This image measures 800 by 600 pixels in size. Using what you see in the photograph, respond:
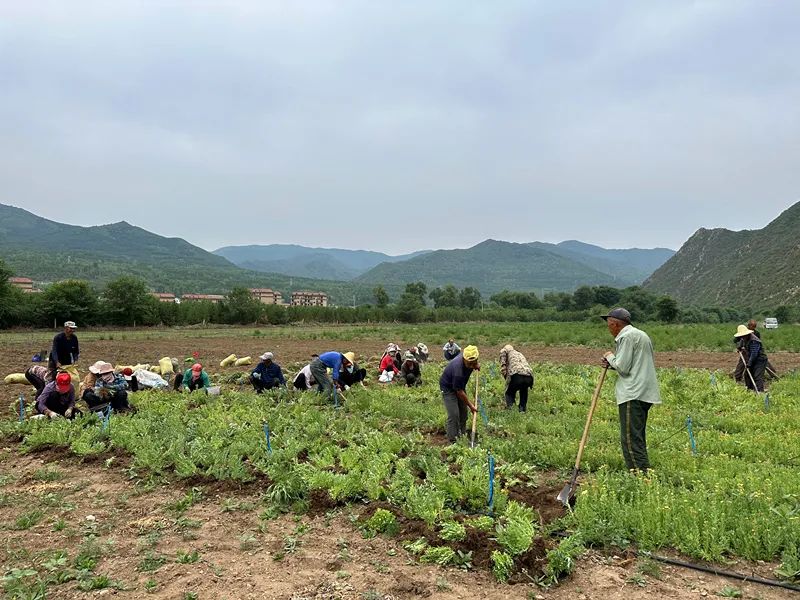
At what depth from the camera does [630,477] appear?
19.0 feet

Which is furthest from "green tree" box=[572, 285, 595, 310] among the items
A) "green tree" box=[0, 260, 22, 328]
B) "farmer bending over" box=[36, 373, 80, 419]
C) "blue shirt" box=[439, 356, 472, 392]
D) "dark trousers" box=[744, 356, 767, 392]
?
"farmer bending over" box=[36, 373, 80, 419]

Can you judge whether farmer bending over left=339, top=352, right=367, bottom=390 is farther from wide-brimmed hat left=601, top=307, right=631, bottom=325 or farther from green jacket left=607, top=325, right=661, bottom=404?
green jacket left=607, top=325, right=661, bottom=404

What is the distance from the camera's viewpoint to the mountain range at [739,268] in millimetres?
72812

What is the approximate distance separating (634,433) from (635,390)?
0.54 metres

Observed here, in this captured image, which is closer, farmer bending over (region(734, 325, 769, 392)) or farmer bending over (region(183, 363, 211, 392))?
farmer bending over (region(734, 325, 769, 392))

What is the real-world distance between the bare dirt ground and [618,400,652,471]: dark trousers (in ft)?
6.29

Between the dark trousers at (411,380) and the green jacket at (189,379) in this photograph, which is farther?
the dark trousers at (411,380)

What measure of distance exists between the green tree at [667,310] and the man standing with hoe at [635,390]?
58327mm

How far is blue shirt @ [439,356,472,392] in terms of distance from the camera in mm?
7852

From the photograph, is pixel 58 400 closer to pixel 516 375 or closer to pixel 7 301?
pixel 516 375

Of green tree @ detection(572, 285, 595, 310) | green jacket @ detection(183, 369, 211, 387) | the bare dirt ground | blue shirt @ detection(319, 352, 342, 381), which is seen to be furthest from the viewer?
green tree @ detection(572, 285, 595, 310)

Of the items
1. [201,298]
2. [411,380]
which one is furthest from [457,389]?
[201,298]

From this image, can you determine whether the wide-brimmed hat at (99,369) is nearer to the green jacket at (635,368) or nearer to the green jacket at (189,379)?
the green jacket at (189,379)

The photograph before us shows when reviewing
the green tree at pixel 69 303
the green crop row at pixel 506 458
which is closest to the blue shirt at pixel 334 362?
the green crop row at pixel 506 458
